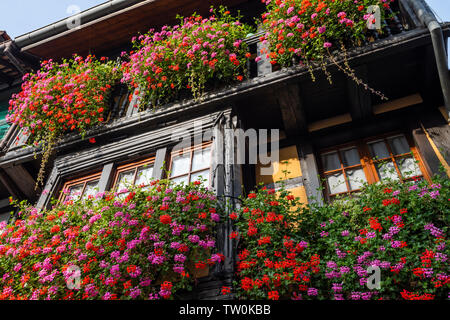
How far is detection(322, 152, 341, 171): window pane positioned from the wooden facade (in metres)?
0.06

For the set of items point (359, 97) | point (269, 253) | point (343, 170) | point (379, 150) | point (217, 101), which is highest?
point (217, 101)

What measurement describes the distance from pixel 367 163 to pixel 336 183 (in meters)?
0.57

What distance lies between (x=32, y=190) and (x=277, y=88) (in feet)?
17.9

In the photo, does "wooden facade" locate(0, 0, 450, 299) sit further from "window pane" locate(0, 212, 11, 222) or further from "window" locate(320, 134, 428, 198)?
"window pane" locate(0, 212, 11, 222)

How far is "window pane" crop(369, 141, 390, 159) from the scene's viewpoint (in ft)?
18.1

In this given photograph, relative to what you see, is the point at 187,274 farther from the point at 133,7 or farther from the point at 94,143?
the point at 133,7

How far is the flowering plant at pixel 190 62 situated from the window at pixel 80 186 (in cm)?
178

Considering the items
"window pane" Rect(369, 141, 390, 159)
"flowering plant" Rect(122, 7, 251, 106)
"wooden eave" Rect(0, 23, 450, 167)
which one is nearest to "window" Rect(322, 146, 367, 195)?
"window pane" Rect(369, 141, 390, 159)

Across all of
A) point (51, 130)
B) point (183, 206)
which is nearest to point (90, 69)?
point (51, 130)

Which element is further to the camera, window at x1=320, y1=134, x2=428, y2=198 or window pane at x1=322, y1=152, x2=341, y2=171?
window pane at x1=322, y1=152, x2=341, y2=171

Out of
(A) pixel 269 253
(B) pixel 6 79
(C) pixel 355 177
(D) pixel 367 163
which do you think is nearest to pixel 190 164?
(A) pixel 269 253

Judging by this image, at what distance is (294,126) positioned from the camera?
20.1 ft

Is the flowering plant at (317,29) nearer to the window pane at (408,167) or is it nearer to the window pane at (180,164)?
the window pane at (408,167)

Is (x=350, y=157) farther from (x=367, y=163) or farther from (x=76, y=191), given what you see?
(x=76, y=191)
